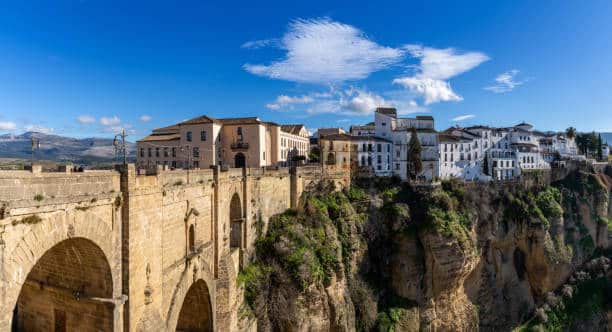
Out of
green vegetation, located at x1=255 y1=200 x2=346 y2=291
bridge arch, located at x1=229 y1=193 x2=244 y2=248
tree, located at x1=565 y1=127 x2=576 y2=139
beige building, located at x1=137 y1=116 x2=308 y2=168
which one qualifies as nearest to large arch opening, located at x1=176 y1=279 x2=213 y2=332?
bridge arch, located at x1=229 y1=193 x2=244 y2=248

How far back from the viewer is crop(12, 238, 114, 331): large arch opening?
1064 cm

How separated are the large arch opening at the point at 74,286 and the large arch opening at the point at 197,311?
6746mm

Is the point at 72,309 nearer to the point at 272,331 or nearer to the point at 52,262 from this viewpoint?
the point at 52,262

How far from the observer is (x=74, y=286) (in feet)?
36.3

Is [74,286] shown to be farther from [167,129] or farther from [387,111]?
[387,111]

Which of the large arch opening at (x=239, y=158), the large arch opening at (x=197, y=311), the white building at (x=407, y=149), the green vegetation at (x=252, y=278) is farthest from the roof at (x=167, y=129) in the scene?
the large arch opening at (x=197, y=311)

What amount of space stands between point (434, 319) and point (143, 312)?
95.4 feet

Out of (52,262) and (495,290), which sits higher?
(52,262)

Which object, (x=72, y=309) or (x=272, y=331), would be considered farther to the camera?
(x=272, y=331)

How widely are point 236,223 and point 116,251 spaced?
435 inches

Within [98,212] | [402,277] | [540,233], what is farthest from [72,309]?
[540,233]

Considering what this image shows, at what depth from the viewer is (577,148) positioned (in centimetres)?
7431

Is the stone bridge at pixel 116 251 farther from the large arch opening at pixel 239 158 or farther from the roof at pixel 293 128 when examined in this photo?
the roof at pixel 293 128

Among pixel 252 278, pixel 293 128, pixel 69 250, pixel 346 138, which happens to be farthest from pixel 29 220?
pixel 293 128
